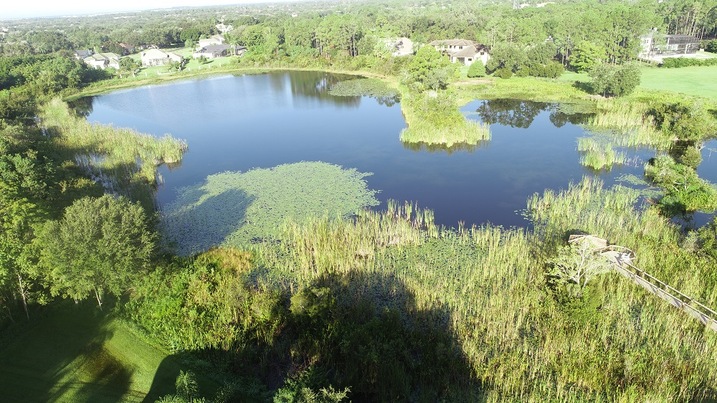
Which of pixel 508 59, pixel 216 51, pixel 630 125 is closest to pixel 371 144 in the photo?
pixel 630 125

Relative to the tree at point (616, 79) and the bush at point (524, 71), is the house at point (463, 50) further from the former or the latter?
the tree at point (616, 79)

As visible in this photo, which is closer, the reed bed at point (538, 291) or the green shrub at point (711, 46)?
the reed bed at point (538, 291)

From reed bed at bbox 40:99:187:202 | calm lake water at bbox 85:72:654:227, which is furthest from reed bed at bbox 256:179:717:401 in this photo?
reed bed at bbox 40:99:187:202

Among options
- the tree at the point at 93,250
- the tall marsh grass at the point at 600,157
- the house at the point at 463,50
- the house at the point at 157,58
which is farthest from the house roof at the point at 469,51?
the tree at the point at 93,250

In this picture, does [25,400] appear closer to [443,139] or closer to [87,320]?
[87,320]

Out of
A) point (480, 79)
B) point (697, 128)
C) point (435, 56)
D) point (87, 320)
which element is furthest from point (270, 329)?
point (480, 79)

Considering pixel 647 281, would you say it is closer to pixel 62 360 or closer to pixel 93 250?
pixel 93 250
